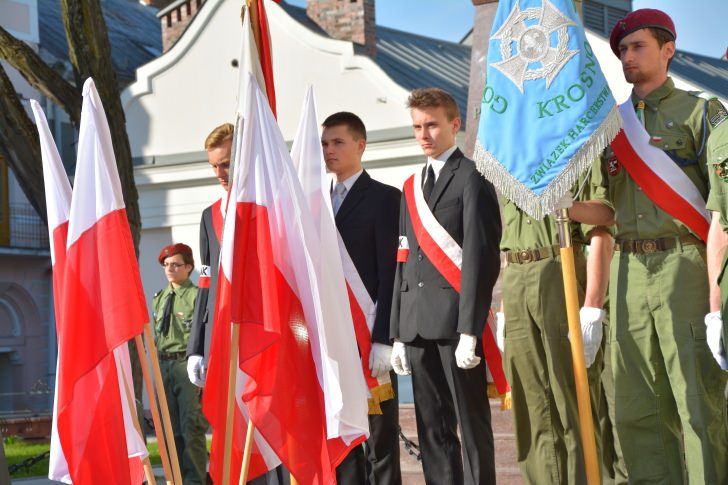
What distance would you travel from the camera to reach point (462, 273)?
6.18 m

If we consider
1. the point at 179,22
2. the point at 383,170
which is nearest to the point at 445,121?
the point at 383,170

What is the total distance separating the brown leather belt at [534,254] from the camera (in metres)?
6.31

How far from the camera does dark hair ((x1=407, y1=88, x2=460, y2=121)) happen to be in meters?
6.40

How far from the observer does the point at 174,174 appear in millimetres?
26781

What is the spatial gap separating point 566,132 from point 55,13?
29.5 metres

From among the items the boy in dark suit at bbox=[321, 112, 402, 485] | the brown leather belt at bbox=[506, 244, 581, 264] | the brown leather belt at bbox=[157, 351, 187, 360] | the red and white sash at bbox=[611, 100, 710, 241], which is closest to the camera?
the red and white sash at bbox=[611, 100, 710, 241]

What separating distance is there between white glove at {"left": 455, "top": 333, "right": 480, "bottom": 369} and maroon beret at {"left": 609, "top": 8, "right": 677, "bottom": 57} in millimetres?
1468

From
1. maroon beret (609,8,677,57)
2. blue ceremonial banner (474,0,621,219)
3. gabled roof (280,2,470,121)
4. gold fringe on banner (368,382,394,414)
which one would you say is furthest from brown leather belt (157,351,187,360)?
gabled roof (280,2,470,121)

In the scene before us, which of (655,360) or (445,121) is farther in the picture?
(445,121)

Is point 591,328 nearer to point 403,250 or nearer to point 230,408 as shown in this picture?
point 403,250

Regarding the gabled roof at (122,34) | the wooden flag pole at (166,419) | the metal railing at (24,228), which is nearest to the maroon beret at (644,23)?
the wooden flag pole at (166,419)

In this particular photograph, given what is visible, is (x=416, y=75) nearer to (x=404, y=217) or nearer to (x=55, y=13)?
(x=55, y=13)

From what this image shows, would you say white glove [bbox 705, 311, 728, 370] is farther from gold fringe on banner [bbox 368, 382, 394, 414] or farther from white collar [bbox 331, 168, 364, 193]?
white collar [bbox 331, 168, 364, 193]

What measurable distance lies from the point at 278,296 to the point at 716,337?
1.87 m
